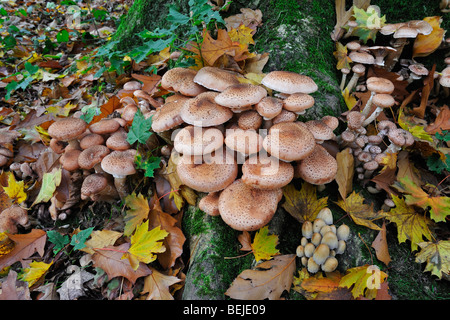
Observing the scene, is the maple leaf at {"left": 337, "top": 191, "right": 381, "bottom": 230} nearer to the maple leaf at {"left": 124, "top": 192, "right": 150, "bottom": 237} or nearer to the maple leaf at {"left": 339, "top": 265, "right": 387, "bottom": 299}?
the maple leaf at {"left": 339, "top": 265, "right": 387, "bottom": 299}

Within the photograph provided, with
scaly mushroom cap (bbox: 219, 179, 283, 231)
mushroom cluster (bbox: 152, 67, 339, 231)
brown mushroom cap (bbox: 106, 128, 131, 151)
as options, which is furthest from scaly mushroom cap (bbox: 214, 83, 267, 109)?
brown mushroom cap (bbox: 106, 128, 131, 151)

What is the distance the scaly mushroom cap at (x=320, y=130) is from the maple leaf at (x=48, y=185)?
10.0 ft

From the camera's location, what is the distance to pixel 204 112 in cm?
274

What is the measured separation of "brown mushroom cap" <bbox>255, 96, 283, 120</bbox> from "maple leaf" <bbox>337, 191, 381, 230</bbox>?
123 cm

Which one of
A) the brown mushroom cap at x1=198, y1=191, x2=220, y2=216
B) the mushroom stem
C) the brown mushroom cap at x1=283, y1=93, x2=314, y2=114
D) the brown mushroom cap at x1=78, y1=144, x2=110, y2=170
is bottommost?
the brown mushroom cap at x1=198, y1=191, x2=220, y2=216

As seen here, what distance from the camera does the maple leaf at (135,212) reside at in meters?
3.00

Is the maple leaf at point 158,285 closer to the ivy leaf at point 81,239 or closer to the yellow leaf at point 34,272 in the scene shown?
the ivy leaf at point 81,239

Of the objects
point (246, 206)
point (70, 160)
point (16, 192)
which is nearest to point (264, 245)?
point (246, 206)

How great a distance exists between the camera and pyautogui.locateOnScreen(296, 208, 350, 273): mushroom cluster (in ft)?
8.08

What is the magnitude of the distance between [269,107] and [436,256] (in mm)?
2150

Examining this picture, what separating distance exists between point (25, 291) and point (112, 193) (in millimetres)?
1320

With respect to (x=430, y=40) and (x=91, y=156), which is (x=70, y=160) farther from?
(x=430, y=40)

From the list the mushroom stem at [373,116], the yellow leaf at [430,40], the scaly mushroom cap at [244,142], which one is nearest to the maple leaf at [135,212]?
the scaly mushroom cap at [244,142]

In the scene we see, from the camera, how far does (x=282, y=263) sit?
2607mm
